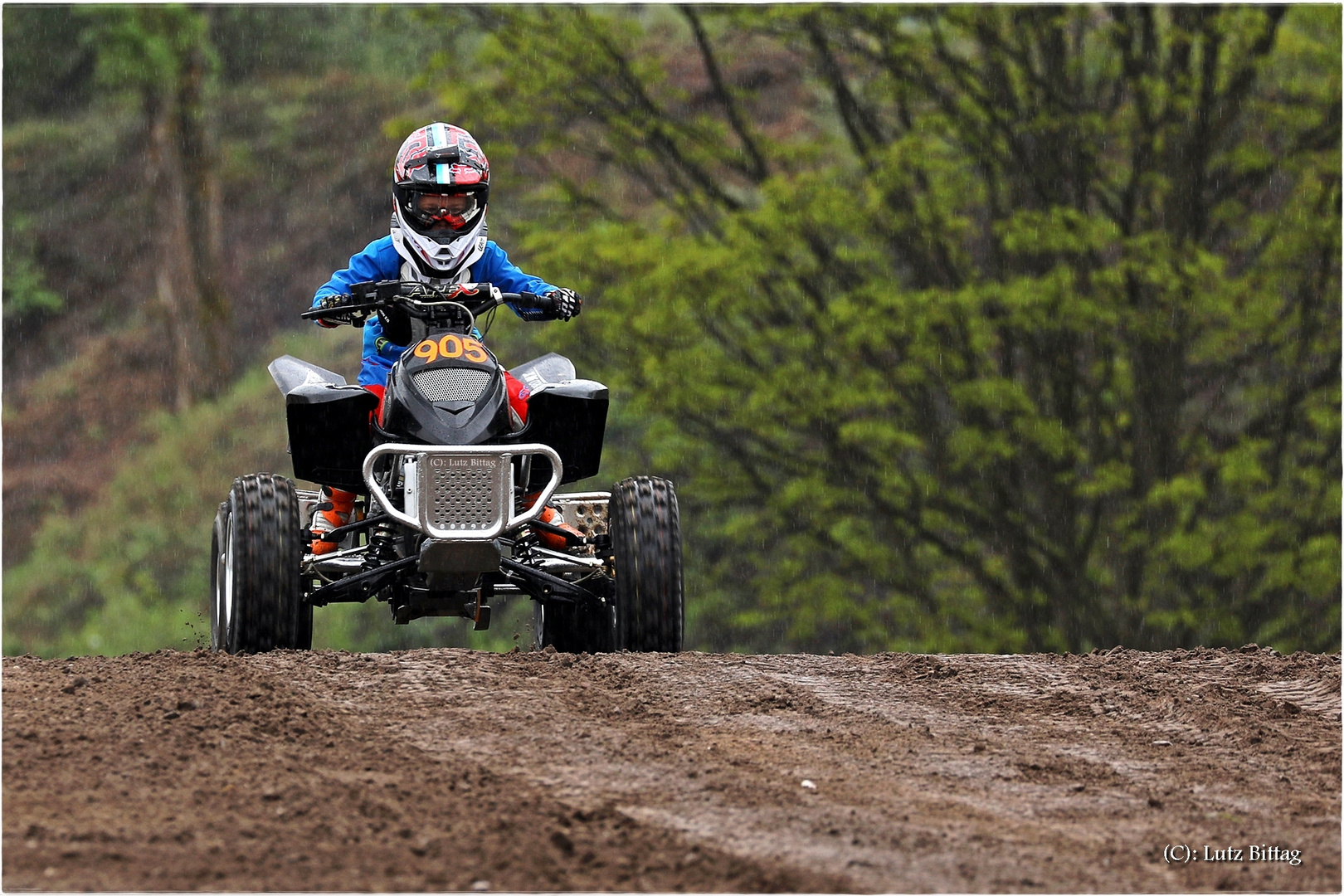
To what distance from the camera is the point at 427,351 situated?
8.30 meters

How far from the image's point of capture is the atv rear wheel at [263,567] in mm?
8070

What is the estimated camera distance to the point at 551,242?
19.0 metres

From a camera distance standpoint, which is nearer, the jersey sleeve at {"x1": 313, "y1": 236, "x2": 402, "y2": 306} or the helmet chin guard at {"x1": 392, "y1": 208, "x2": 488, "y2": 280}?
the helmet chin guard at {"x1": 392, "y1": 208, "x2": 488, "y2": 280}

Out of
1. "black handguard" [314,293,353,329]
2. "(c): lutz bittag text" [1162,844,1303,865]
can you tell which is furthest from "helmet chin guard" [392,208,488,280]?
"(c): lutz bittag text" [1162,844,1303,865]

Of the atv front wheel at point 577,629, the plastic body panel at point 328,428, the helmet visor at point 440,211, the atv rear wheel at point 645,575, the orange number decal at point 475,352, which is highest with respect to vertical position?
the helmet visor at point 440,211

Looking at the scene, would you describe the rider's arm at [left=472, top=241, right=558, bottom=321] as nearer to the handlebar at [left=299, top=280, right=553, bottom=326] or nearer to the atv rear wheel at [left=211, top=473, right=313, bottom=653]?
the handlebar at [left=299, top=280, right=553, bottom=326]

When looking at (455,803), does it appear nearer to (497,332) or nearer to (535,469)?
(535,469)

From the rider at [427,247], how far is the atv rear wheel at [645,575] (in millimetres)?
540

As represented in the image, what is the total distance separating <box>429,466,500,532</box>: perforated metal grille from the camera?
25.7ft

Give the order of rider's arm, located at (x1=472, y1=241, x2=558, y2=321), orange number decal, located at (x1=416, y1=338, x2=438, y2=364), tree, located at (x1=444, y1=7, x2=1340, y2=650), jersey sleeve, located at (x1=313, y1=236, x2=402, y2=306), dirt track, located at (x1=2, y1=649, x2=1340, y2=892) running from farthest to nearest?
1. tree, located at (x1=444, y1=7, x2=1340, y2=650)
2. rider's arm, located at (x1=472, y1=241, x2=558, y2=321)
3. jersey sleeve, located at (x1=313, y1=236, x2=402, y2=306)
4. orange number decal, located at (x1=416, y1=338, x2=438, y2=364)
5. dirt track, located at (x1=2, y1=649, x2=1340, y2=892)

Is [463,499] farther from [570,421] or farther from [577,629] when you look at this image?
[577,629]

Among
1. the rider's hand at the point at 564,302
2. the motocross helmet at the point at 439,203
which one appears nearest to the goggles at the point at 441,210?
the motocross helmet at the point at 439,203

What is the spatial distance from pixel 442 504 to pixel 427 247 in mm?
1613

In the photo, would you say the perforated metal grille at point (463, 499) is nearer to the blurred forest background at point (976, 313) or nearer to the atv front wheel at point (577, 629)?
the atv front wheel at point (577, 629)
